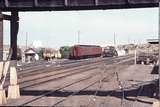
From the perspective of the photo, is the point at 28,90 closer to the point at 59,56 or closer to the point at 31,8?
the point at 31,8

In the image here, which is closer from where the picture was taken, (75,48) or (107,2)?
(107,2)

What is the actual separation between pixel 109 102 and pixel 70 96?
3.51 m

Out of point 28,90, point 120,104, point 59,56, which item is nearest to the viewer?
point 120,104

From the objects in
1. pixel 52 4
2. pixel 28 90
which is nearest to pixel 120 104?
pixel 52 4

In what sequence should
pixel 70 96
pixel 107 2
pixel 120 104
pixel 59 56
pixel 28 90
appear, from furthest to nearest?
pixel 59 56 → pixel 28 90 → pixel 70 96 → pixel 107 2 → pixel 120 104

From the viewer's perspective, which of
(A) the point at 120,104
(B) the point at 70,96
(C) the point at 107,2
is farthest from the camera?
(B) the point at 70,96

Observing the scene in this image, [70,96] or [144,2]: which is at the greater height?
[144,2]

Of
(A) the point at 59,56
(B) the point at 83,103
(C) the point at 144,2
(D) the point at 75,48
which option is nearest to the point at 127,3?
(C) the point at 144,2

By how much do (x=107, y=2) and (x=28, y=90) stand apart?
30.2ft

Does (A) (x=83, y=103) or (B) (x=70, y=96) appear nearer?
(A) (x=83, y=103)

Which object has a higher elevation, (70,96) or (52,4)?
(52,4)

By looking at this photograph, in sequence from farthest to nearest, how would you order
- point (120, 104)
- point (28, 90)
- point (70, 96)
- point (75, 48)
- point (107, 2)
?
point (75, 48), point (28, 90), point (70, 96), point (107, 2), point (120, 104)

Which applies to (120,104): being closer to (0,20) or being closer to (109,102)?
(109,102)

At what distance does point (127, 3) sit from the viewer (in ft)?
81.0
